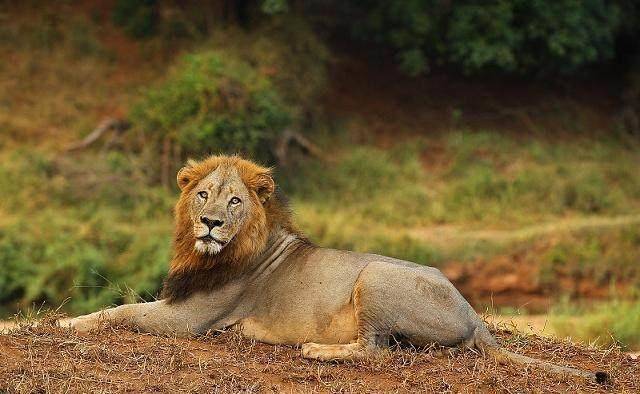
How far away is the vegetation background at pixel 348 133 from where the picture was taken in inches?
628

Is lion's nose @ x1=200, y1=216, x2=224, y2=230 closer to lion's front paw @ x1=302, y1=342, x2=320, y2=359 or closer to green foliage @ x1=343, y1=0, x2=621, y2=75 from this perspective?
lion's front paw @ x1=302, y1=342, x2=320, y2=359

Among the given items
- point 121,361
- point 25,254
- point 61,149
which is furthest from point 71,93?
point 121,361

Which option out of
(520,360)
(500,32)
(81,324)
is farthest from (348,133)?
(520,360)

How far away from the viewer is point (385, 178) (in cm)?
1853

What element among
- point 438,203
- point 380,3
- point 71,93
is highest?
point 380,3

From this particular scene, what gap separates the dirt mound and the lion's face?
1.85 ft

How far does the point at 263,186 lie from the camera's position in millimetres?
6594

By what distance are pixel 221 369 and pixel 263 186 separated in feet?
4.46

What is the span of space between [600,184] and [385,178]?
3.62 meters

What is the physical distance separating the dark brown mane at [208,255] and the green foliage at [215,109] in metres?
9.65

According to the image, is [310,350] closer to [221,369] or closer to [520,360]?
[221,369]

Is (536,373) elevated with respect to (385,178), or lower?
elevated

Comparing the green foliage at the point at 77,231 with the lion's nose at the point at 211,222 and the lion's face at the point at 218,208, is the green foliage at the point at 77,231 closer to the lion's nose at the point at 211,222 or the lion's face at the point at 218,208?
the lion's face at the point at 218,208

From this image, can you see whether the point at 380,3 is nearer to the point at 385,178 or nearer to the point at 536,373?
the point at 385,178
